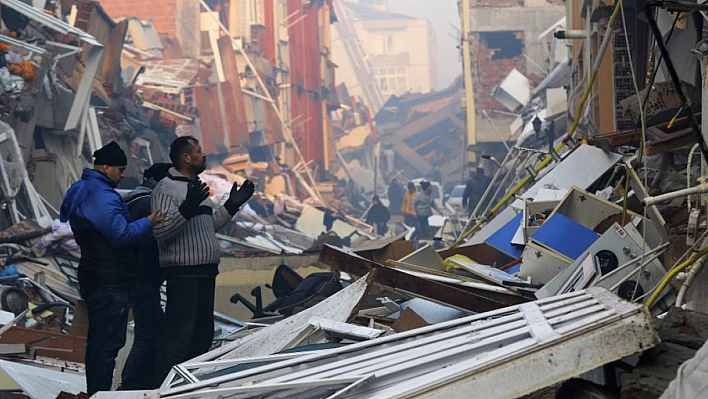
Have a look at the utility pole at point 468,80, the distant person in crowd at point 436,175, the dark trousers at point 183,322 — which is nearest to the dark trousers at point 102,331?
the dark trousers at point 183,322

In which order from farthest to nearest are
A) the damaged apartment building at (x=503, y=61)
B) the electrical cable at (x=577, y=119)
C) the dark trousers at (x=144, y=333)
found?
the damaged apartment building at (x=503, y=61) < the electrical cable at (x=577, y=119) < the dark trousers at (x=144, y=333)

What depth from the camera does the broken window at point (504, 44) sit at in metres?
38.6

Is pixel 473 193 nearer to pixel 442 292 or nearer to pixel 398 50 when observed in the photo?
pixel 442 292

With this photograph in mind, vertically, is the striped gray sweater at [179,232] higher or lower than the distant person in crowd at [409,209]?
higher

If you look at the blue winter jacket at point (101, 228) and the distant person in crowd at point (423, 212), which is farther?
the distant person in crowd at point (423, 212)

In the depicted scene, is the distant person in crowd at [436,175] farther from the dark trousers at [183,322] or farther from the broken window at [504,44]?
the dark trousers at [183,322]

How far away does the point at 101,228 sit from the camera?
252 inches

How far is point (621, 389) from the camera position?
3715 mm

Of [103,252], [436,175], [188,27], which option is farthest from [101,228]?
[436,175]

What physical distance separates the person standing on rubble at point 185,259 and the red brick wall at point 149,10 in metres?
30.3

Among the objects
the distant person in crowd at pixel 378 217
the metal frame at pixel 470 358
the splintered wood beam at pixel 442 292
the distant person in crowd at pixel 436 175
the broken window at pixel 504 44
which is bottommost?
the distant person in crowd at pixel 436 175

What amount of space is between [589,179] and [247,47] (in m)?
31.1

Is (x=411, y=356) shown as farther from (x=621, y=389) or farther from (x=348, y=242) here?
(x=348, y=242)

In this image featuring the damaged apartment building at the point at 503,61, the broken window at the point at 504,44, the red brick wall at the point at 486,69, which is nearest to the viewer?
the damaged apartment building at the point at 503,61
